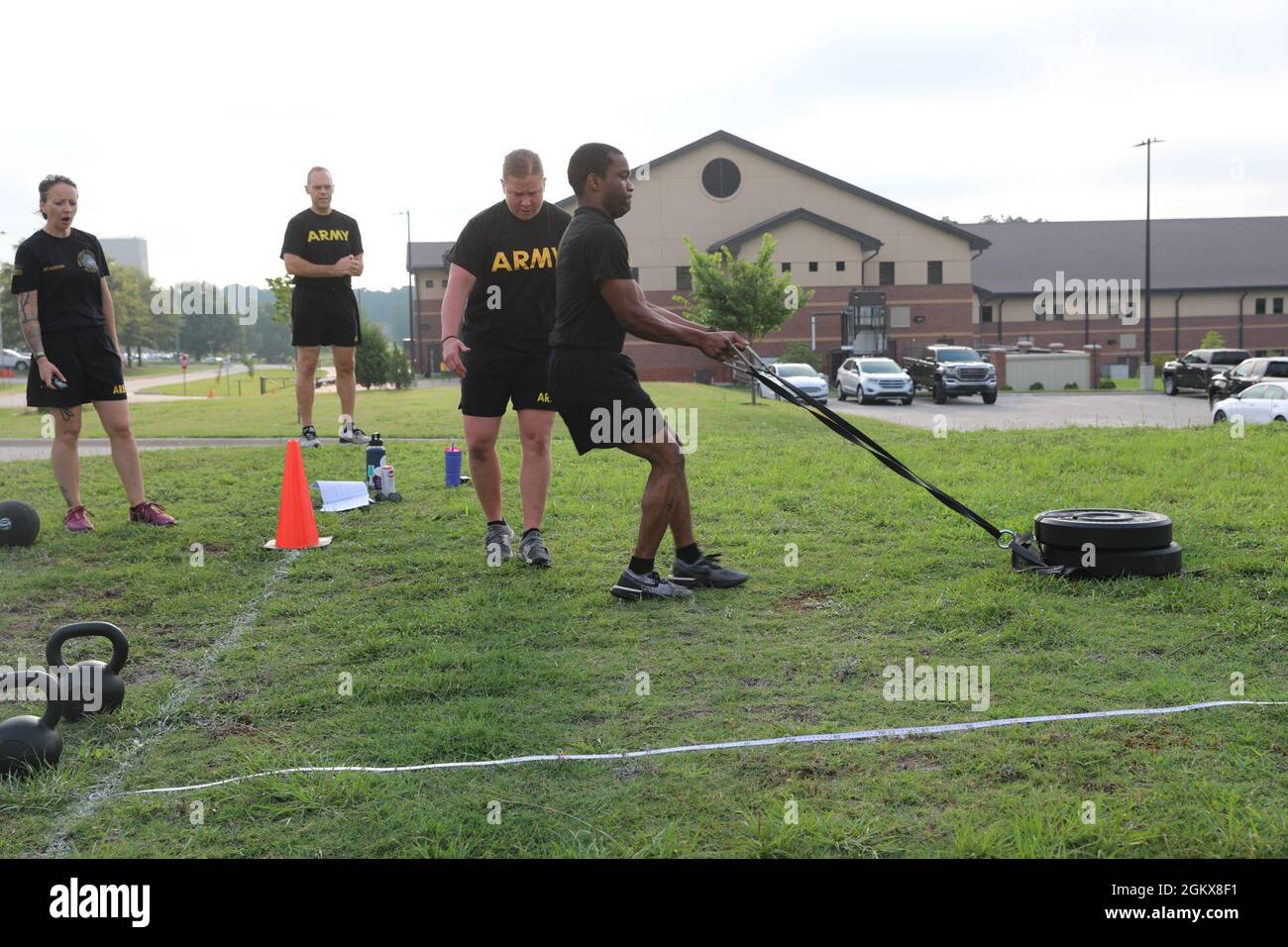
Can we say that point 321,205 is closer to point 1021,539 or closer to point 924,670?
point 1021,539

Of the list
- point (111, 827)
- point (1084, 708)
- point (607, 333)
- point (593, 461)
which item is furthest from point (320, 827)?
point (593, 461)

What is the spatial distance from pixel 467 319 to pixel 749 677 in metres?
3.18

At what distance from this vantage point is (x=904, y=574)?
243 inches

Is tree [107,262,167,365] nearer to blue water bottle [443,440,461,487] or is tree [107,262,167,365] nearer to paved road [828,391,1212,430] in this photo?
paved road [828,391,1212,430]

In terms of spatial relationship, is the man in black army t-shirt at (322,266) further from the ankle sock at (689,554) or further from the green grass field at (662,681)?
the ankle sock at (689,554)

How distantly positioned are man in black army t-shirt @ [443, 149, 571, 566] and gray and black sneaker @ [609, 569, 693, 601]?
34.7 inches

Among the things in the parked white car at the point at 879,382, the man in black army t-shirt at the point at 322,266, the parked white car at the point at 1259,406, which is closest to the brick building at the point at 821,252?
the parked white car at the point at 879,382

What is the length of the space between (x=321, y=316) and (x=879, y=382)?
28041 millimetres

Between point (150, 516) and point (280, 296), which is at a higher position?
point (280, 296)

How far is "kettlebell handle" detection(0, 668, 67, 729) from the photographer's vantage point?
3677 mm

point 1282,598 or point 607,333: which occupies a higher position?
point 607,333

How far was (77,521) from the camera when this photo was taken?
7.79 metres

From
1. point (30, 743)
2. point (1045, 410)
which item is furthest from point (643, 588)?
point (1045, 410)

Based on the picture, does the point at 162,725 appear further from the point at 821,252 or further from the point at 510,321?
the point at 821,252
